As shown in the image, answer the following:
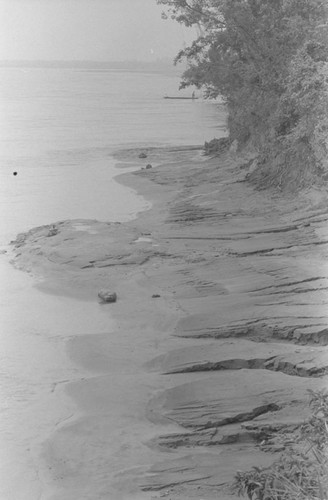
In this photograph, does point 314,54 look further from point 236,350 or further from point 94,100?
point 94,100

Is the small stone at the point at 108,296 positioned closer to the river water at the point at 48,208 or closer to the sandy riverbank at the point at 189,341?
the sandy riverbank at the point at 189,341

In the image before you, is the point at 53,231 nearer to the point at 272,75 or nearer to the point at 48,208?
the point at 48,208

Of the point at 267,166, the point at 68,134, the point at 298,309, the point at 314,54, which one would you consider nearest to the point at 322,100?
the point at 314,54

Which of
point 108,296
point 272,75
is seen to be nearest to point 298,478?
point 108,296

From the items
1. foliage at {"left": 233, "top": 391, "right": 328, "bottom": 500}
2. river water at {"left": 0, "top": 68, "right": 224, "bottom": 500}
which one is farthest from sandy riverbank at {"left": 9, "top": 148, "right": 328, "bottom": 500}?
foliage at {"left": 233, "top": 391, "right": 328, "bottom": 500}

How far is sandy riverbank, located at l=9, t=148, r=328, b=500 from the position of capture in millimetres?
12898

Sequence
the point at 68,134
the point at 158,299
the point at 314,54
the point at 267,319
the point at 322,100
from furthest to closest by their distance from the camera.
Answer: the point at 68,134 < the point at 314,54 < the point at 322,100 < the point at 158,299 < the point at 267,319

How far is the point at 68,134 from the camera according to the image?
216 feet

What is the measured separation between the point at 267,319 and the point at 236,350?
4.43 feet

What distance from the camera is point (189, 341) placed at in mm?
18047

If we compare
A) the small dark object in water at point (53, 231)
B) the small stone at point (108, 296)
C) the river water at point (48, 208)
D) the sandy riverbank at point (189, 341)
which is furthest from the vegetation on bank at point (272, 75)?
the small stone at point (108, 296)

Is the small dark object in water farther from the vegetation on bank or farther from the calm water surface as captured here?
the vegetation on bank

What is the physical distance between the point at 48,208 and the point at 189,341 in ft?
58.8

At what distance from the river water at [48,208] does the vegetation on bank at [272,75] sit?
19.1ft
